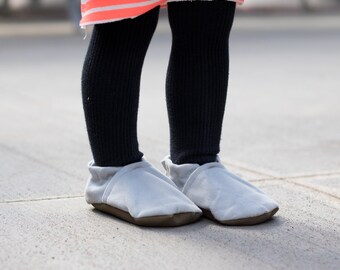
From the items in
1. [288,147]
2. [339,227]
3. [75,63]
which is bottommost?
[75,63]

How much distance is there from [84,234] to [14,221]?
268mm

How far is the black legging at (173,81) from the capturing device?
2.63m

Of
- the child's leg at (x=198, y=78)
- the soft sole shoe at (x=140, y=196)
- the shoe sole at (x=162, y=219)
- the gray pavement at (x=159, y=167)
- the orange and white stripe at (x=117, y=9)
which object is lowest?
the gray pavement at (x=159, y=167)

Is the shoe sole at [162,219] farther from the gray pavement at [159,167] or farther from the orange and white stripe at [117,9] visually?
the orange and white stripe at [117,9]

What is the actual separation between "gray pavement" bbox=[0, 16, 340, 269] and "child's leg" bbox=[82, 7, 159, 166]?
0.22 meters

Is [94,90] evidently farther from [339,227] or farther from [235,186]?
[339,227]

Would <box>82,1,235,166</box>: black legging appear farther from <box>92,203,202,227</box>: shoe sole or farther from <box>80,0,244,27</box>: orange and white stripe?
<box>92,203,202,227</box>: shoe sole

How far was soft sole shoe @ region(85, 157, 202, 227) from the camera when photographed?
256 centimetres

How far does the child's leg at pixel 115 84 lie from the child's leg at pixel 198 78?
0.12 metres

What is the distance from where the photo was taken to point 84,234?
8.31 feet

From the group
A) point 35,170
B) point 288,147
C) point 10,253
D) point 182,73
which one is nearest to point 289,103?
point 288,147

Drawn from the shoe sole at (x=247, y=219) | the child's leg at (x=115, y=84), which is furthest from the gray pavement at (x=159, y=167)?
the child's leg at (x=115, y=84)

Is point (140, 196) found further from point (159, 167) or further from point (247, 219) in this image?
point (159, 167)

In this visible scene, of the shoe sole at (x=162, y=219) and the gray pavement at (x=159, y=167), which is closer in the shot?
the gray pavement at (x=159, y=167)
